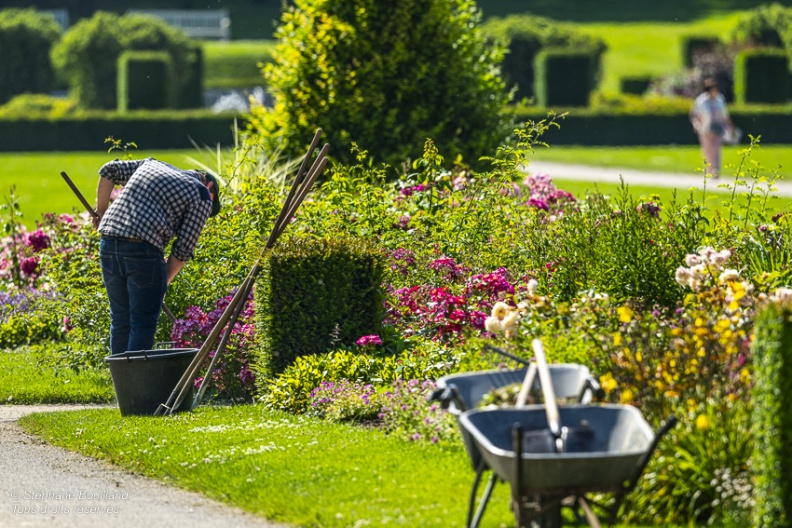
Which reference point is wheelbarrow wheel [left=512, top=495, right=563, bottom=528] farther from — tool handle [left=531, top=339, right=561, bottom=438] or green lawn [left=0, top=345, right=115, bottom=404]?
green lawn [left=0, top=345, right=115, bottom=404]

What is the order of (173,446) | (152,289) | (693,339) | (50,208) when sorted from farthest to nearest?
1. (50,208)
2. (152,289)
3. (173,446)
4. (693,339)

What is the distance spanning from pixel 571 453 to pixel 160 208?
3.60 metres

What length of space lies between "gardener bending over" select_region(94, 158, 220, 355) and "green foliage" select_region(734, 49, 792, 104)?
29430 millimetres

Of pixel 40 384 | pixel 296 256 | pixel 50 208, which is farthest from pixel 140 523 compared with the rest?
pixel 50 208

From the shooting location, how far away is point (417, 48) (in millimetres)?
11109

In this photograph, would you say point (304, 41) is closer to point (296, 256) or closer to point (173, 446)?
point (296, 256)

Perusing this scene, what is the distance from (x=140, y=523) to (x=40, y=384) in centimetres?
346

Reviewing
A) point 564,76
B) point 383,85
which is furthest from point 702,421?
point 564,76

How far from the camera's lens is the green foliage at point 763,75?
112 feet

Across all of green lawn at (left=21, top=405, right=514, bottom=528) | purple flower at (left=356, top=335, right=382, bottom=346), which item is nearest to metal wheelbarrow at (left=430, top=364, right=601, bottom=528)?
green lawn at (left=21, top=405, right=514, bottom=528)

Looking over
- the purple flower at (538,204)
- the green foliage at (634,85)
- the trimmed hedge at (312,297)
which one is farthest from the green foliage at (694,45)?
the trimmed hedge at (312,297)

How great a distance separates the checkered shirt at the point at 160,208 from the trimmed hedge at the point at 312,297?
0.48 metres

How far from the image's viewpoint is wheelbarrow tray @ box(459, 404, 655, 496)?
12.9ft

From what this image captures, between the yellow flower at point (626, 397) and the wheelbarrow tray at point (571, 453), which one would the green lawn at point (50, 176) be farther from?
the wheelbarrow tray at point (571, 453)
